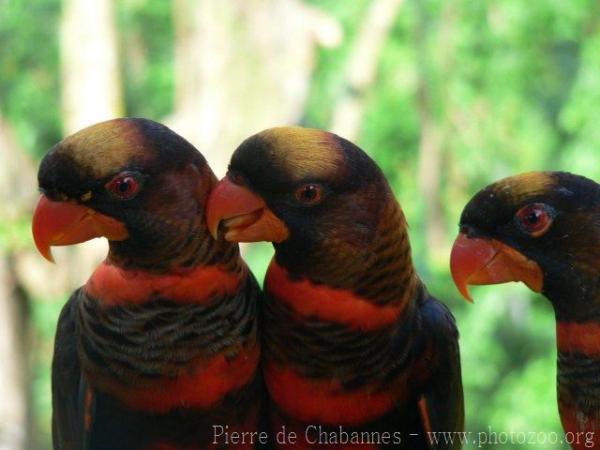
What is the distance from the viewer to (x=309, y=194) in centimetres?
162

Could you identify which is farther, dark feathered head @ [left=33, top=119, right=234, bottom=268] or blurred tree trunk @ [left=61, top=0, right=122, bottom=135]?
blurred tree trunk @ [left=61, top=0, right=122, bottom=135]

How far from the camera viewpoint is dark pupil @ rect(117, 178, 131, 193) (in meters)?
1.57

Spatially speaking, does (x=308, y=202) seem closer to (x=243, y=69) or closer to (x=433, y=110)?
(x=243, y=69)

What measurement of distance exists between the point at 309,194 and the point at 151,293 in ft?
1.23

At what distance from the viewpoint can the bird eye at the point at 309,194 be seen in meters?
1.61

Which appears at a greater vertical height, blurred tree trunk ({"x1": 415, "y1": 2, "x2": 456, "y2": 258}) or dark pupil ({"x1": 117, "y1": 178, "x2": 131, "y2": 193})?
dark pupil ({"x1": 117, "y1": 178, "x2": 131, "y2": 193})

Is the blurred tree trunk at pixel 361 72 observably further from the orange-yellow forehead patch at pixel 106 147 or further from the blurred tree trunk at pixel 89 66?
the orange-yellow forehead patch at pixel 106 147

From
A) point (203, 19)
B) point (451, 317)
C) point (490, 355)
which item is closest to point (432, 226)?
point (490, 355)

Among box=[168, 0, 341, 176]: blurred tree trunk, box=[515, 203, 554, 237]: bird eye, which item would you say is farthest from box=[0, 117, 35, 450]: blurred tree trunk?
box=[515, 203, 554, 237]: bird eye

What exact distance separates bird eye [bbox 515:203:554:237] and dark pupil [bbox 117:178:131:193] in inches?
30.5

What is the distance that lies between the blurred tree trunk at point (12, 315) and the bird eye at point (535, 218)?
4.55 meters

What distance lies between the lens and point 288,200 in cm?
162

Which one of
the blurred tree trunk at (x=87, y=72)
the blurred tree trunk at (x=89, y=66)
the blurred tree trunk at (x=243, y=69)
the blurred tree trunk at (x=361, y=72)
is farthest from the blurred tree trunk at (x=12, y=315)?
the blurred tree trunk at (x=361, y=72)

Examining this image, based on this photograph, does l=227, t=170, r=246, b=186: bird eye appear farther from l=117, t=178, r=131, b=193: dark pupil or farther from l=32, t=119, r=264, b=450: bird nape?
l=117, t=178, r=131, b=193: dark pupil
